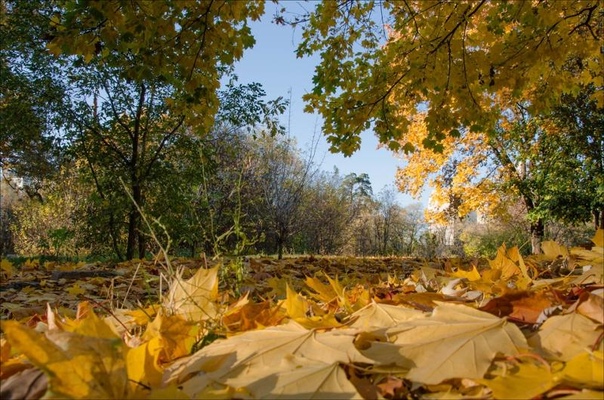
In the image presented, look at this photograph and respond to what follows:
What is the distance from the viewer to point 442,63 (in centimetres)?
347

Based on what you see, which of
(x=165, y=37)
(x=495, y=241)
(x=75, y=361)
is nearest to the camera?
(x=75, y=361)

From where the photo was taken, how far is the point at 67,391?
0.45 metres

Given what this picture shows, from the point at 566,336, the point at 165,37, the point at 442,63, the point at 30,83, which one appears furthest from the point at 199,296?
the point at 30,83

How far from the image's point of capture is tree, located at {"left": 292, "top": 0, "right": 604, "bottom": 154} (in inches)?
131

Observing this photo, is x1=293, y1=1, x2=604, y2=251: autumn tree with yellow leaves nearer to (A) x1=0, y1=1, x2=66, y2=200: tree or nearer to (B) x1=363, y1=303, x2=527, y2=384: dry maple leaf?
(B) x1=363, y1=303, x2=527, y2=384: dry maple leaf

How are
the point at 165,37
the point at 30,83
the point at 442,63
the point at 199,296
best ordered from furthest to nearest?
the point at 30,83, the point at 442,63, the point at 165,37, the point at 199,296

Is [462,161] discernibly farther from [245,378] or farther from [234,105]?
[245,378]

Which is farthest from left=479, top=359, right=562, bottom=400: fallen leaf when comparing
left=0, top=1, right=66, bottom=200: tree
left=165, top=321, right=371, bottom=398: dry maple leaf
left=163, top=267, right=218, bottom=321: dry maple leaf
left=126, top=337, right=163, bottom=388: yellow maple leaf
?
left=0, top=1, right=66, bottom=200: tree

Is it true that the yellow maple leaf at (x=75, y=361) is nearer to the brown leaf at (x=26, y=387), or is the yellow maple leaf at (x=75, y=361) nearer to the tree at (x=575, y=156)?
the brown leaf at (x=26, y=387)

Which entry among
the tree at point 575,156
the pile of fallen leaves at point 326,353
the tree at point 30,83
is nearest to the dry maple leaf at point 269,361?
the pile of fallen leaves at point 326,353

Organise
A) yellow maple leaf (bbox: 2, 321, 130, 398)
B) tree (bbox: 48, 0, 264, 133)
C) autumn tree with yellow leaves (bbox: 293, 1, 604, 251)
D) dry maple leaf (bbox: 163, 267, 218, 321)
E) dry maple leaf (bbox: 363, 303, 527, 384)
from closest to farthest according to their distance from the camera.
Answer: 1. yellow maple leaf (bbox: 2, 321, 130, 398)
2. dry maple leaf (bbox: 363, 303, 527, 384)
3. dry maple leaf (bbox: 163, 267, 218, 321)
4. tree (bbox: 48, 0, 264, 133)
5. autumn tree with yellow leaves (bbox: 293, 1, 604, 251)

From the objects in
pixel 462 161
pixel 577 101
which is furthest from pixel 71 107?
pixel 577 101

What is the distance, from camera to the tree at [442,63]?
333 centimetres

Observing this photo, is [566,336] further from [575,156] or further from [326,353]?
[575,156]
